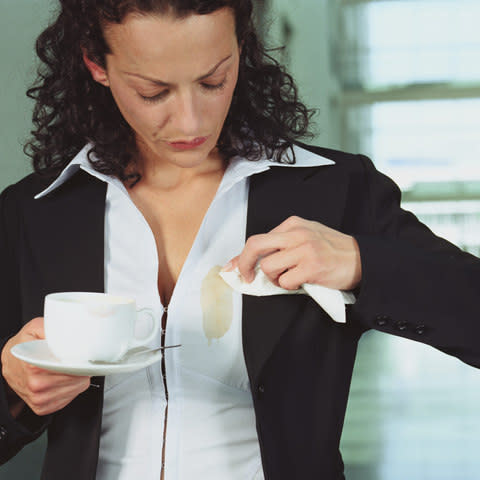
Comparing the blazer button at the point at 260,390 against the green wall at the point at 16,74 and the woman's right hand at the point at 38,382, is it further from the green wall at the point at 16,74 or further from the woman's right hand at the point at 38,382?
the green wall at the point at 16,74

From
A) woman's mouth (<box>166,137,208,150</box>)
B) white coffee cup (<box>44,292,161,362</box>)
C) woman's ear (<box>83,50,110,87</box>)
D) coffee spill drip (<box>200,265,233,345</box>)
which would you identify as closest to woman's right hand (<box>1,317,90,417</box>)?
white coffee cup (<box>44,292,161,362</box>)

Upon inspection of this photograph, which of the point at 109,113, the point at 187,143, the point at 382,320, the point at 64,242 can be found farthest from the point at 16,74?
the point at 382,320

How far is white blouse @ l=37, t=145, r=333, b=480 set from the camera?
1.15 m

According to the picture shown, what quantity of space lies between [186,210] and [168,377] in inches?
12.9

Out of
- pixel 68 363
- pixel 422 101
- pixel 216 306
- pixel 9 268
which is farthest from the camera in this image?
pixel 422 101

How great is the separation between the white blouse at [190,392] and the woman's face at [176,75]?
0.52 feet

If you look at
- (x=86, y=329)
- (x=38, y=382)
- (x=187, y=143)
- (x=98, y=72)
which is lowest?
(x=38, y=382)

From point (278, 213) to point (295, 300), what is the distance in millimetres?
157

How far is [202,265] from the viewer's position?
1223mm

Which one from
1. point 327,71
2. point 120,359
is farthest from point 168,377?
point 327,71

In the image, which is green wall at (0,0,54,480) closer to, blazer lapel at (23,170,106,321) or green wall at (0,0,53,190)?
green wall at (0,0,53,190)

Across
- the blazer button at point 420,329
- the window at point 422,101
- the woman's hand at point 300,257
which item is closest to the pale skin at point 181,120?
the woman's hand at point 300,257

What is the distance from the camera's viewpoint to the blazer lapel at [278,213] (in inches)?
45.6

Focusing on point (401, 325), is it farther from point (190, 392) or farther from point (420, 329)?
point (190, 392)
